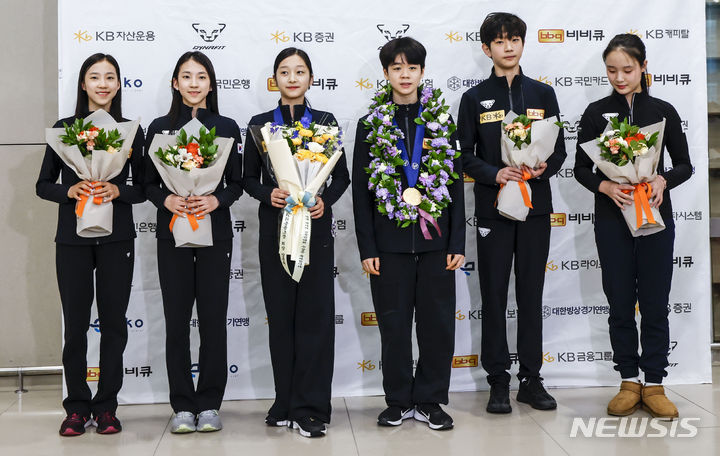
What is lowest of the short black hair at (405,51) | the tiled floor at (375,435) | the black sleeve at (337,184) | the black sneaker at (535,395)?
the tiled floor at (375,435)

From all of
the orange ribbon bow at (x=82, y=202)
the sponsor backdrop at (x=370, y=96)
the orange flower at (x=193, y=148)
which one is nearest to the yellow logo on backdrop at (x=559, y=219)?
the sponsor backdrop at (x=370, y=96)

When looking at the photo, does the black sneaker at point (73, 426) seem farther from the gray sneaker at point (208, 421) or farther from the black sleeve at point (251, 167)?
the black sleeve at point (251, 167)

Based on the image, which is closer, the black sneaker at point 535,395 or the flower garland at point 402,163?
the flower garland at point 402,163

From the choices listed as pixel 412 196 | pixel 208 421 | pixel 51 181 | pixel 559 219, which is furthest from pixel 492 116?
pixel 51 181

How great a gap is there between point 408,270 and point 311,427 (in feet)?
2.86

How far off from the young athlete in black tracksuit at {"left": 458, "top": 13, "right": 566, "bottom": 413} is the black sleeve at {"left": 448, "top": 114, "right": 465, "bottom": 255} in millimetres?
246

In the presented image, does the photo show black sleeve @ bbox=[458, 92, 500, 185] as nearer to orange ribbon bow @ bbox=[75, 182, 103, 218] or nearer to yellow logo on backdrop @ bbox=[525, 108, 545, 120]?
yellow logo on backdrop @ bbox=[525, 108, 545, 120]

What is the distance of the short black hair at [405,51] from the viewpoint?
355 centimetres

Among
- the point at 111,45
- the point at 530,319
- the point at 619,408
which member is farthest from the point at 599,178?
the point at 111,45

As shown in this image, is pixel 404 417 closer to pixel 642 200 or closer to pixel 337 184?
pixel 337 184

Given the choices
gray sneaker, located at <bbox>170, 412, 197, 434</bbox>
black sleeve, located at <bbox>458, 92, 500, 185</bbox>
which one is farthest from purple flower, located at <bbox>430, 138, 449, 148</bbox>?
gray sneaker, located at <bbox>170, 412, 197, 434</bbox>

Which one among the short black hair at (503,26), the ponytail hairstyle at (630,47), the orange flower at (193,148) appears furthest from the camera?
the short black hair at (503,26)

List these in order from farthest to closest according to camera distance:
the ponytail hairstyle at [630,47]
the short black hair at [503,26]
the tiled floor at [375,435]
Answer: the short black hair at [503,26], the ponytail hairstyle at [630,47], the tiled floor at [375,435]

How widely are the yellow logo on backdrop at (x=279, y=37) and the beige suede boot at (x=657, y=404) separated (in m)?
2.74
